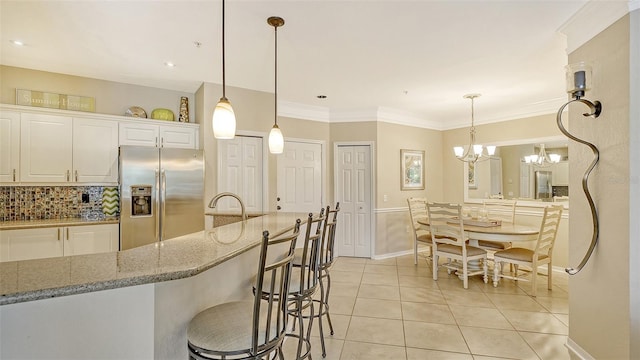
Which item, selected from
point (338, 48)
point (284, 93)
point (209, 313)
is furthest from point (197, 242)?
point (284, 93)

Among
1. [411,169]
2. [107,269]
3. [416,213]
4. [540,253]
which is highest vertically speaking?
[411,169]

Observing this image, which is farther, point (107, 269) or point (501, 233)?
point (501, 233)

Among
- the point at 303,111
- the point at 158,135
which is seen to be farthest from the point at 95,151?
the point at 303,111

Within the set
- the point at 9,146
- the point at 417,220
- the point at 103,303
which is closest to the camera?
the point at 103,303

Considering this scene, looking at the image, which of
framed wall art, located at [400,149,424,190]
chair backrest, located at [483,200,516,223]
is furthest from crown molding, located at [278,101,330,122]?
chair backrest, located at [483,200,516,223]

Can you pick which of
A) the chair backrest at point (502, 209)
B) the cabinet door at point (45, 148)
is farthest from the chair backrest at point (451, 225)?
the cabinet door at point (45, 148)

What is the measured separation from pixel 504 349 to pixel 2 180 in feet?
16.4

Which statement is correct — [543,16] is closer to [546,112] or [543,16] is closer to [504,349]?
[504,349]

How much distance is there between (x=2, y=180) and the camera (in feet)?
10.2

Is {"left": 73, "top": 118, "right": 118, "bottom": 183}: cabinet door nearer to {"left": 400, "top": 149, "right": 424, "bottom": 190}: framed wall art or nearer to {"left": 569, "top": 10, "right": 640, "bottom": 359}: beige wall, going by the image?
{"left": 400, "top": 149, "right": 424, "bottom": 190}: framed wall art

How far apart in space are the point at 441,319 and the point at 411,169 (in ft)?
10.7

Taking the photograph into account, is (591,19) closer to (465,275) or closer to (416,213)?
(465,275)

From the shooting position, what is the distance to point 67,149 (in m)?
3.41

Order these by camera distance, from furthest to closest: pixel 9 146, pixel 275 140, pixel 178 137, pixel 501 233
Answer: pixel 178 137
pixel 501 233
pixel 9 146
pixel 275 140
